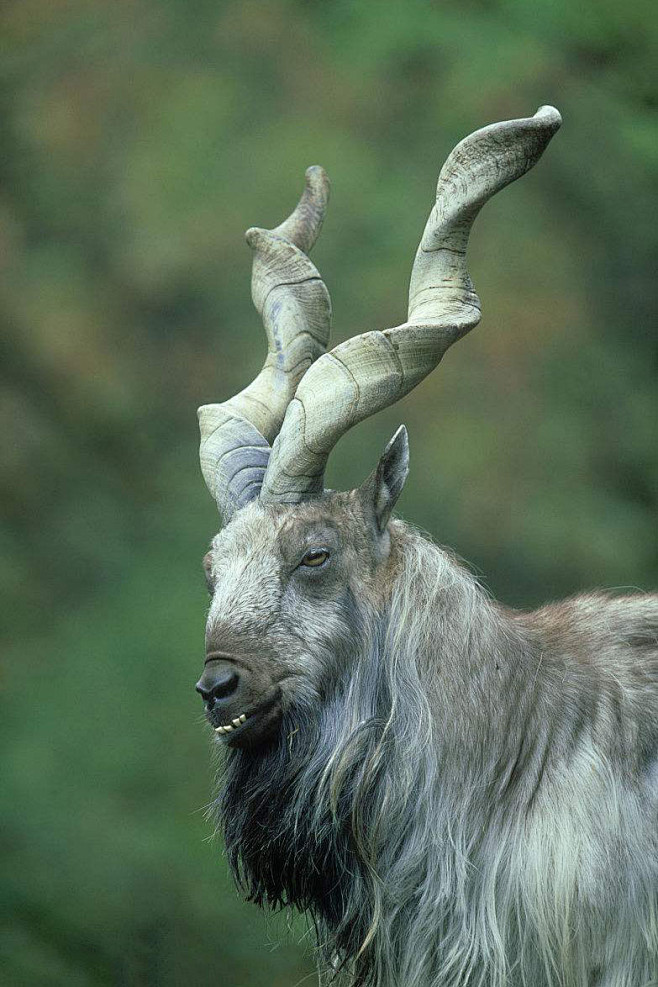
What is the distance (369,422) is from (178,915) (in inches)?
124

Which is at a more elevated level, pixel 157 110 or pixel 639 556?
pixel 157 110

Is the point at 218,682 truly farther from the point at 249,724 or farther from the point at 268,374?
the point at 268,374

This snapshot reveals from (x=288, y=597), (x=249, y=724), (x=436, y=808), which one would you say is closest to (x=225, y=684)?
(x=249, y=724)

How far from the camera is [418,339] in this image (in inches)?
181

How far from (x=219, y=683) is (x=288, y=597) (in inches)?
15.5

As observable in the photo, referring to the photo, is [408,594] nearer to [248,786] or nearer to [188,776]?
[248,786]

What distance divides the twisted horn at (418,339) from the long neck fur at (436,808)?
0.52m

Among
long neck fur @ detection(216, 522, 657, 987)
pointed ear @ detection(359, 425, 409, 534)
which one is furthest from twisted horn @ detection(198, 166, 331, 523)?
long neck fur @ detection(216, 522, 657, 987)

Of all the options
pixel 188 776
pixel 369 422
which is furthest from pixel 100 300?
pixel 188 776

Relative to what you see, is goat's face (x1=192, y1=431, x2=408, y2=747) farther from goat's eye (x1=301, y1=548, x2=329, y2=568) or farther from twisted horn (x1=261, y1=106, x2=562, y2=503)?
twisted horn (x1=261, y1=106, x2=562, y2=503)

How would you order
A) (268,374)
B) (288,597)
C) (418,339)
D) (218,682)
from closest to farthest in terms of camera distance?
(218,682)
(288,597)
(418,339)
(268,374)

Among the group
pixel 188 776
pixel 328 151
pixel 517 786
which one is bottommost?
pixel 188 776

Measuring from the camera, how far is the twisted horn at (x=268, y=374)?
494 cm

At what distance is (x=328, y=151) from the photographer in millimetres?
9398
